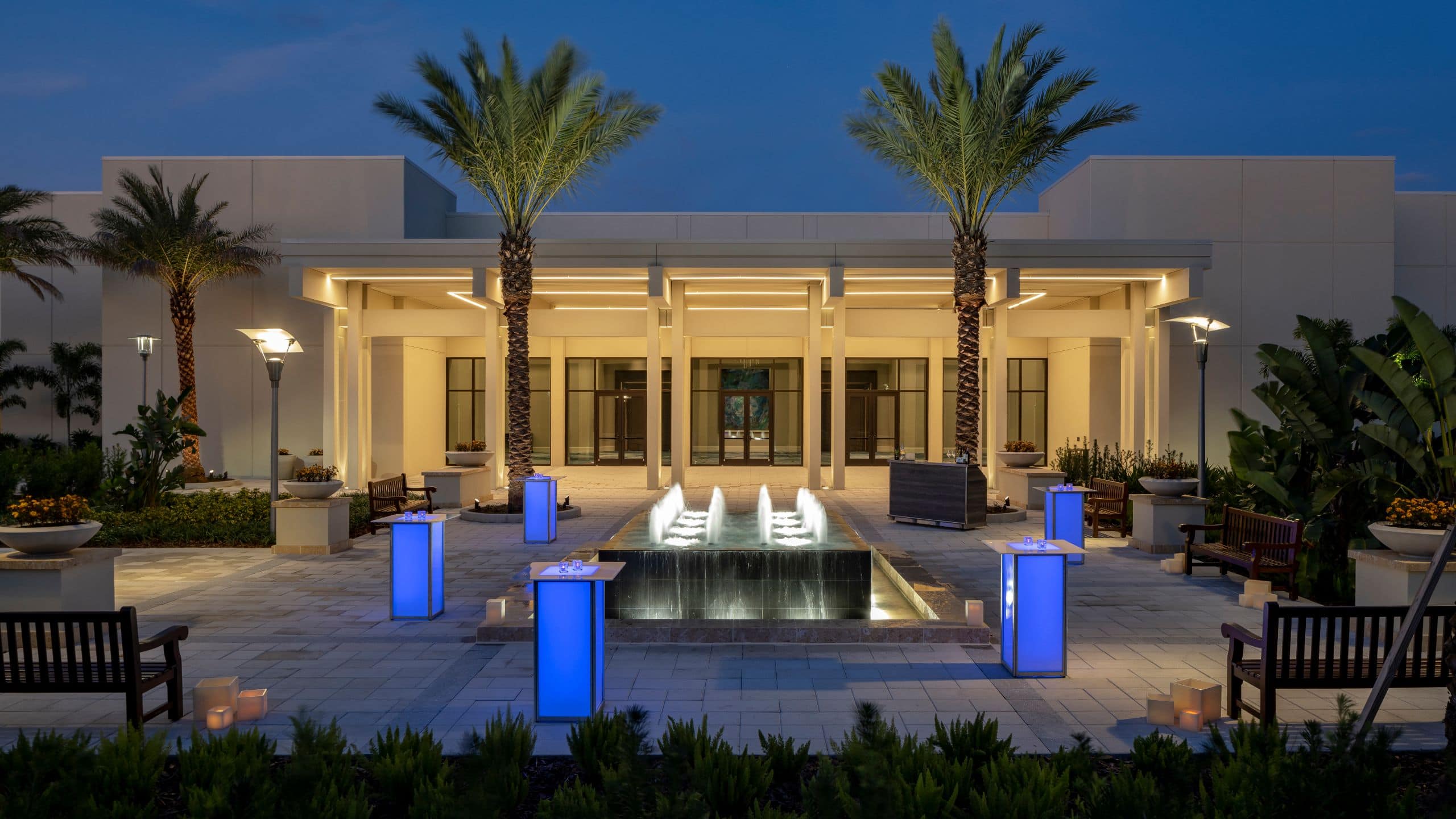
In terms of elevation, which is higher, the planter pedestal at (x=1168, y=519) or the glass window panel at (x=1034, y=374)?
the glass window panel at (x=1034, y=374)

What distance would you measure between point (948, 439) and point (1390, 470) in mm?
21216

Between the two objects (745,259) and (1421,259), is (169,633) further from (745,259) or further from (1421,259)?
(1421,259)

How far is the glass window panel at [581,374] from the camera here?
104ft

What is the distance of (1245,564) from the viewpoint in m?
10.3

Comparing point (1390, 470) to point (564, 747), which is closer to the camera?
point (564, 747)

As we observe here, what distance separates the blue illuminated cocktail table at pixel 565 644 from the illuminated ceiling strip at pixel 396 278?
55.8ft

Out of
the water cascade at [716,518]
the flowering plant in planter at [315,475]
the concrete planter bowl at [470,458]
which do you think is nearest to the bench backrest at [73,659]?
the water cascade at [716,518]

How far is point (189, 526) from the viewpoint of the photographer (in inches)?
→ 571

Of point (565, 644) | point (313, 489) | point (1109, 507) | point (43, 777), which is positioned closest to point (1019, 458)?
point (1109, 507)

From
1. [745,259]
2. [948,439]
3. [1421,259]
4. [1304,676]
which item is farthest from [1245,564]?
[1421,259]

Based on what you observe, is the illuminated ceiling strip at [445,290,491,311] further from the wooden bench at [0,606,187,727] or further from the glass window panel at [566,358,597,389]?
the wooden bench at [0,606,187,727]

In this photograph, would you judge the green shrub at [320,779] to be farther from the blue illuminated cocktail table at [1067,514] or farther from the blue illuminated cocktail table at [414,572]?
the blue illuminated cocktail table at [1067,514]

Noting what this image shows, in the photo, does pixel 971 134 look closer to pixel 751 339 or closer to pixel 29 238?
pixel 751 339

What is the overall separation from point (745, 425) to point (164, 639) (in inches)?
1017
